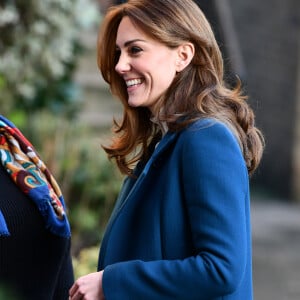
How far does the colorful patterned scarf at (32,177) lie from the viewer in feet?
7.39

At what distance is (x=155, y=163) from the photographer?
6.55ft

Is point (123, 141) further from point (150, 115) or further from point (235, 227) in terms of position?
point (235, 227)

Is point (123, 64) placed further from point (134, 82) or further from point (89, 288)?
point (89, 288)

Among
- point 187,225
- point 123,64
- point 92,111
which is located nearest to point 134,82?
point 123,64

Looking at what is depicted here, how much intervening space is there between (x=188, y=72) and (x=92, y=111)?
7566 mm

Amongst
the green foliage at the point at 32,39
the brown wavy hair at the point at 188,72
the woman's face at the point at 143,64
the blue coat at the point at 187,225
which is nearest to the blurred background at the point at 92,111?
the green foliage at the point at 32,39

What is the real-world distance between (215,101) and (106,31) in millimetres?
393

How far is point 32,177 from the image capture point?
231 cm

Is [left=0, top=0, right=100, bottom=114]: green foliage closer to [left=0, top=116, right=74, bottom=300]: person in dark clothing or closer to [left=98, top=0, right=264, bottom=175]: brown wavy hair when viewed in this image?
[left=0, top=116, right=74, bottom=300]: person in dark clothing

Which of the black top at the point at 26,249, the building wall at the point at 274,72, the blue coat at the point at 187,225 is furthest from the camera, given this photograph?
the building wall at the point at 274,72

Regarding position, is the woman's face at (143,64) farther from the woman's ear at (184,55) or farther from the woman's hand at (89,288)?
the woman's hand at (89,288)

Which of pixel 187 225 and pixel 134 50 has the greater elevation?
pixel 134 50

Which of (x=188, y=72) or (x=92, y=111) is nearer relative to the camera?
(x=188, y=72)

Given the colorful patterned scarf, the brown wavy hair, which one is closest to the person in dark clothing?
the colorful patterned scarf
